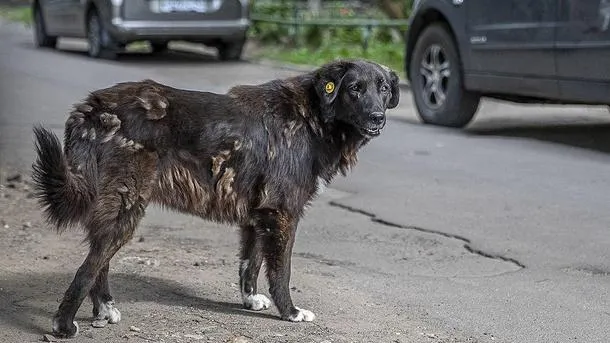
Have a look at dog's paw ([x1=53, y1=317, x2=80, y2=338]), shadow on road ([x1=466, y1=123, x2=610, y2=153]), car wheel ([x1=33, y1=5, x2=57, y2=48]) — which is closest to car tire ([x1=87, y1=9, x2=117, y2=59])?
car wheel ([x1=33, y1=5, x2=57, y2=48])

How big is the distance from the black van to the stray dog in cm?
451

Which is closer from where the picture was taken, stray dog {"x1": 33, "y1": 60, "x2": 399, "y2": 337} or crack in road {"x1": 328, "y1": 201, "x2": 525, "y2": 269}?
stray dog {"x1": 33, "y1": 60, "x2": 399, "y2": 337}

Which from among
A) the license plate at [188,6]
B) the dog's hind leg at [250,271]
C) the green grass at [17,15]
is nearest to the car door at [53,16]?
the license plate at [188,6]

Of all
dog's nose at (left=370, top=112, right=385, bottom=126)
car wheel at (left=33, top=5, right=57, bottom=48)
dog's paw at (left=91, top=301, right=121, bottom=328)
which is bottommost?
car wheel at (left=33, top=5, right=57, bottom=48)

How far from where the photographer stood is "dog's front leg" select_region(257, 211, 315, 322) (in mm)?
5512

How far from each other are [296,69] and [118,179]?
1201 centimetres

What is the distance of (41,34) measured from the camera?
21844mm

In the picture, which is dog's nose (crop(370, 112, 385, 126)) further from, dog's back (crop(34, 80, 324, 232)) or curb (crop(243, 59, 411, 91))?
curb (crop(243, 59, 411, 91))

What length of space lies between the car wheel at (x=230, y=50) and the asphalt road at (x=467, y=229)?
5.43m

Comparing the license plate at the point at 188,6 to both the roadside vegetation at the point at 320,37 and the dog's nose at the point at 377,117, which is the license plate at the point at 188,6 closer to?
the roadside vegetation at the point at 320,37

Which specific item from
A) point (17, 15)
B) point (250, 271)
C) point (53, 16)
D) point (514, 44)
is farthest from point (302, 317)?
point (17, 15)

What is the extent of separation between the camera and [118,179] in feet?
16.9

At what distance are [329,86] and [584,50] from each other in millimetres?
4933

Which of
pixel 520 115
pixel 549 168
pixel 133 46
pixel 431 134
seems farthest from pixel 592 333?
pixel 133 46
